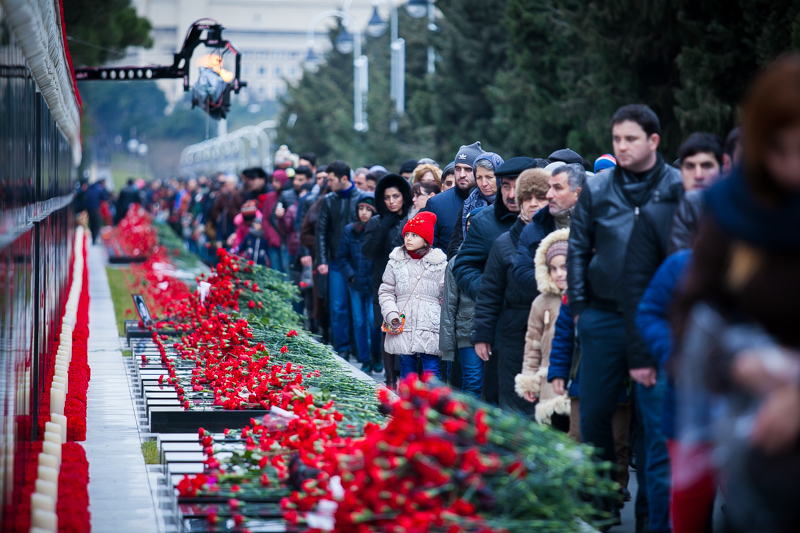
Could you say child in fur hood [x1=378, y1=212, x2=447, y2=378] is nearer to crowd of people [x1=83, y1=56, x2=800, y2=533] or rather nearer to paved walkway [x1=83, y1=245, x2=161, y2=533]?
crowd of people [x1=83, y1=56, x2=800, y2=533]

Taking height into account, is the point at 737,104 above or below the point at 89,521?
above

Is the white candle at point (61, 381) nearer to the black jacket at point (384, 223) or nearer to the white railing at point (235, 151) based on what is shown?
the black jacket at point (384, 223)

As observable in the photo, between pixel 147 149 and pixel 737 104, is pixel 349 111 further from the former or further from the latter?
pixel 147 149

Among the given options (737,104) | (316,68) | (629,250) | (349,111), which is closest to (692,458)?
(629,250)

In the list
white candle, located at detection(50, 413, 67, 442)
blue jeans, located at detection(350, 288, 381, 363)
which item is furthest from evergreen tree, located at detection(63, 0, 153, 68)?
white candle, located at detection(50, 413, 67, 442)

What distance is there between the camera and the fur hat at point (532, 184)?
7555mm

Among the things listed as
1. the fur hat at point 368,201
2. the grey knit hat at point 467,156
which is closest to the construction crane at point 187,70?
the fur hat at point 368,201

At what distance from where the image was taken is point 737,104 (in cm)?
1617

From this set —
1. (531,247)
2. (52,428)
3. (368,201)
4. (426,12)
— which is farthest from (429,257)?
(426,12)

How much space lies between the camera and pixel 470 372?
9031 mm

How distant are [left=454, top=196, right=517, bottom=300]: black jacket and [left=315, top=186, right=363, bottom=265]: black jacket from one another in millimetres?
5399

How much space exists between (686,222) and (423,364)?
14.5 feet

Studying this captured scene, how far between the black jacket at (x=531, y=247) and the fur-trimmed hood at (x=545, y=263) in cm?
29

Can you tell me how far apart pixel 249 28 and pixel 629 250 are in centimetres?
13635
